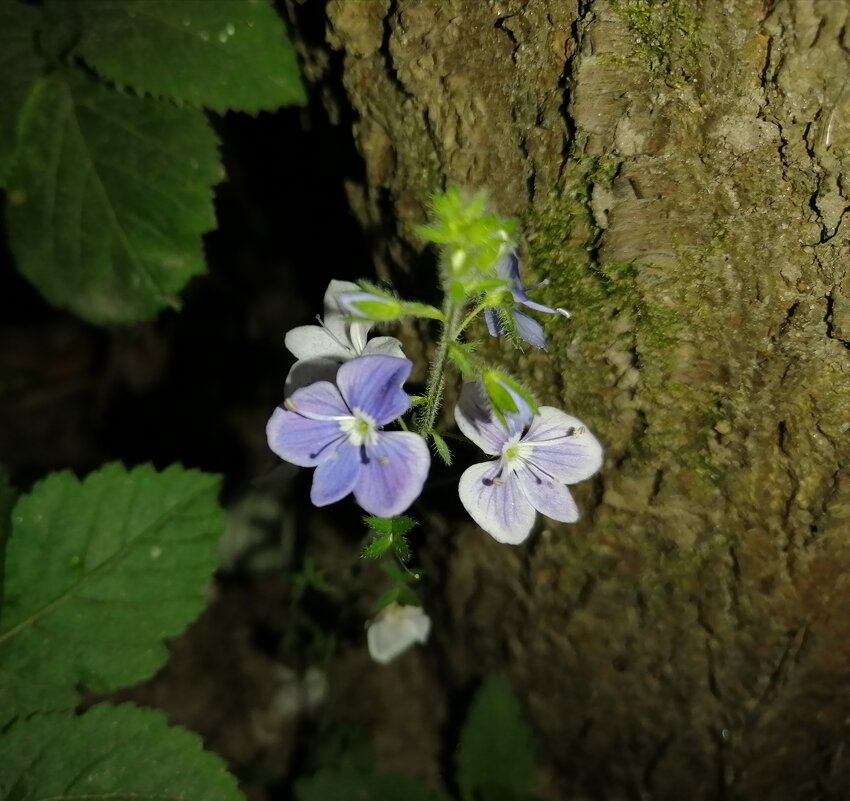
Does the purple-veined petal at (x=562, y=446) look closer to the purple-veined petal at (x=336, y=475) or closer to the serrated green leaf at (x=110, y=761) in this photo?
the purple-veined petal at (x=336, y=475)

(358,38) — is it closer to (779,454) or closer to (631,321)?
(631,321)

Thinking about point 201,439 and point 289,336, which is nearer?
point 289,336

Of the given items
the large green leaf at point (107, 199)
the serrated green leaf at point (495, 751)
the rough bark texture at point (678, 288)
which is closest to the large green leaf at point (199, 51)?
the large green leaf at point (107, 199)

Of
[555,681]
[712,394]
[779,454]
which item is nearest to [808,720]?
[555,681]

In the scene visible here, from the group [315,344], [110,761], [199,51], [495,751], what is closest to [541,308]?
[315,344]

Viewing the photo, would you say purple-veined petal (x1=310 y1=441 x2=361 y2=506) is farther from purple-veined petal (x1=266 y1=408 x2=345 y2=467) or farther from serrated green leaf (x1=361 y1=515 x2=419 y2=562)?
serrated green leaf (x1=361 y1=515 x2=419 y2=562)

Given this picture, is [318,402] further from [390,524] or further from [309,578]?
[309,578]
